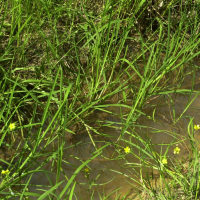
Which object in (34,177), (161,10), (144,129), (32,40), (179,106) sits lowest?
(34,177)

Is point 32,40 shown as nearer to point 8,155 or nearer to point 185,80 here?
point 8,155

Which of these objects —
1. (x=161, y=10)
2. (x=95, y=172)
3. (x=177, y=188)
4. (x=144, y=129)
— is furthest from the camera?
(x=161, y=10)

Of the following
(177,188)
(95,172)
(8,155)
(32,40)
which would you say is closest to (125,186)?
(95,172)

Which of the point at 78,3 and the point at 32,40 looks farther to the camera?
the point at 78,3

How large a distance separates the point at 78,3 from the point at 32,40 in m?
0.61

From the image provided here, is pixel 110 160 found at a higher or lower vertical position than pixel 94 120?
lower

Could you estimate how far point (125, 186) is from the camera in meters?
1.71

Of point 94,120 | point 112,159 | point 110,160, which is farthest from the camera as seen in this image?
point 94,120

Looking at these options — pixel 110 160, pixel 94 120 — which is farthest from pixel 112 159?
pixel 94 120

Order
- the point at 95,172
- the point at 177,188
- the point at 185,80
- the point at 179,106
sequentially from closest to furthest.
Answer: the point at 177,188 → the point at 95,172 → the point at 179,106 → the point at 185,80

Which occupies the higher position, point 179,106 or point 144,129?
point 179,106

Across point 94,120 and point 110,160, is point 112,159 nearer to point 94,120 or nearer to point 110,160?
point 110,160

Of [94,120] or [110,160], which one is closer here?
[110,160]

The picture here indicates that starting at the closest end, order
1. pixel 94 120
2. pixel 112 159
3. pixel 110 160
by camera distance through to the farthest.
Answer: pixel 112 159, pixel 110 160, pixel 94 120
